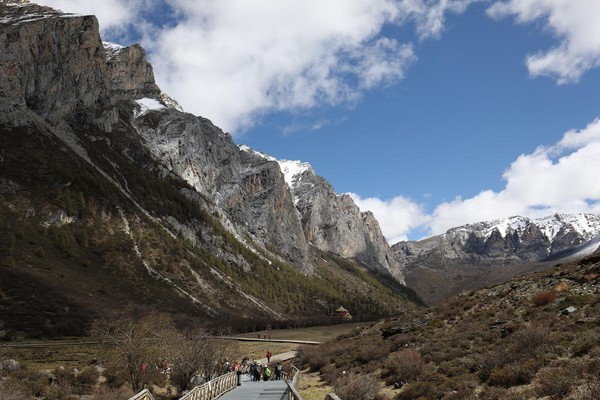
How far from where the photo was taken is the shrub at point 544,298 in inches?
1210

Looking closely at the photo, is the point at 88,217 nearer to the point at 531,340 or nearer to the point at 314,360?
the point at 314,360

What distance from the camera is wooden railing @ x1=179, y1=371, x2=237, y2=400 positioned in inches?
760

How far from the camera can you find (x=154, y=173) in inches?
7067

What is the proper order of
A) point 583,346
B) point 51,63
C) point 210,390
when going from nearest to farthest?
point 583,346, point 210,390, point 51,63

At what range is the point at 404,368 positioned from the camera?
83.2 ft

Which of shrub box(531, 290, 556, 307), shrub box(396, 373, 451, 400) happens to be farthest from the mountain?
shrub box(531, 290, 556, 307)

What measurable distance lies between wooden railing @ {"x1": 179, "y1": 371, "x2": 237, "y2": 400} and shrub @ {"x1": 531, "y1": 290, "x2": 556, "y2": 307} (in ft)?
70.6

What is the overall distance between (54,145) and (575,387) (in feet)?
494

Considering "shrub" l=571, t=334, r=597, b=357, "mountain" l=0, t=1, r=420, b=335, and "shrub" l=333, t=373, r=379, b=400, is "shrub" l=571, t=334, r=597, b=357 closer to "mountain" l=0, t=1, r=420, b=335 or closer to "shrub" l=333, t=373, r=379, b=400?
"shrub" l=333, t=373, r=379, b=400

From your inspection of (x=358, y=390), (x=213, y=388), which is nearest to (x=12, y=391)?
(x=213, y=388)

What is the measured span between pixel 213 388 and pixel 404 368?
413 inches

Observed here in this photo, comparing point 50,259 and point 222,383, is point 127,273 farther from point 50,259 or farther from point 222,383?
point 222,383

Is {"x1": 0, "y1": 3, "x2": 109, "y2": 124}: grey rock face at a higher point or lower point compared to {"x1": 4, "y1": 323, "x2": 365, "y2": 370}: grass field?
higher

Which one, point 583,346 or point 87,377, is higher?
point 583,346
